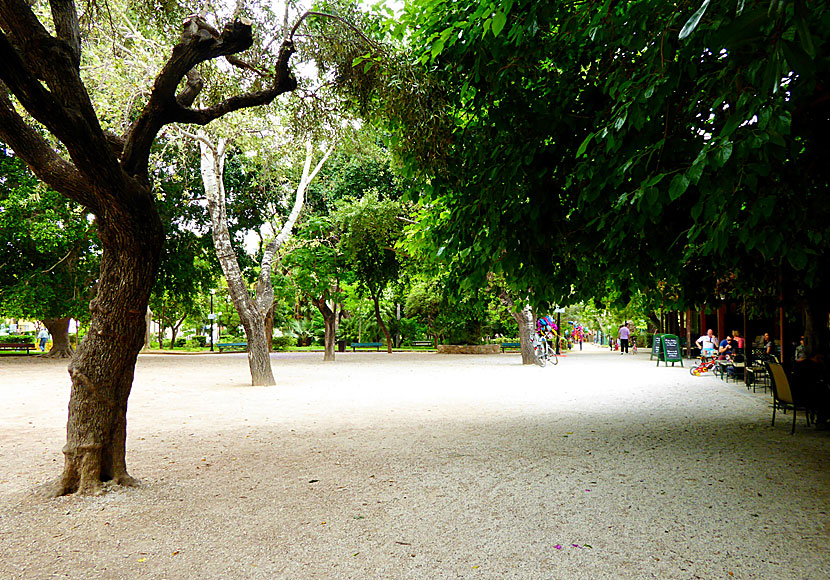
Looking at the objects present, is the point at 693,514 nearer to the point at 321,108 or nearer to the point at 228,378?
the point at 321,108

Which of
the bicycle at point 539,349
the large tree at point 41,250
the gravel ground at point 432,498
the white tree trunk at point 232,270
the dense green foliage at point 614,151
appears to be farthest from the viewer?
the large tree at point 41,250

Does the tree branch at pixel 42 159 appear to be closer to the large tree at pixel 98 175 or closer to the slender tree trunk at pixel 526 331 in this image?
the large tree at pixel 98 175

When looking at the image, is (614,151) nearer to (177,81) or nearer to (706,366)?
(177,81)

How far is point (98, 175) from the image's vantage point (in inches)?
183

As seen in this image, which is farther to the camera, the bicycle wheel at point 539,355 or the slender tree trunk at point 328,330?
the slender tree trunk at point 328,330

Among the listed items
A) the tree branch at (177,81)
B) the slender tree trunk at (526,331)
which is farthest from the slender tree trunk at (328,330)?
the tree branch at (177,81)

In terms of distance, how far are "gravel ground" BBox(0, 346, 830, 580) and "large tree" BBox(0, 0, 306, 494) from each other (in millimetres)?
580

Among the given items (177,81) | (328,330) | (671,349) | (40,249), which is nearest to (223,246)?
(177,81)

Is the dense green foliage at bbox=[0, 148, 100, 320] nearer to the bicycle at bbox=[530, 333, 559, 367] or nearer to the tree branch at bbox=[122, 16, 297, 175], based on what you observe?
the bicycle at bbox=[530, 333, 559, 367]

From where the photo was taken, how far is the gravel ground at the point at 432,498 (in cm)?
361

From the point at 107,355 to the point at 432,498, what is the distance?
311 centimetres

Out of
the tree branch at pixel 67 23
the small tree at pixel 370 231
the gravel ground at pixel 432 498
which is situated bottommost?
the gravel ground at pixel 432 498

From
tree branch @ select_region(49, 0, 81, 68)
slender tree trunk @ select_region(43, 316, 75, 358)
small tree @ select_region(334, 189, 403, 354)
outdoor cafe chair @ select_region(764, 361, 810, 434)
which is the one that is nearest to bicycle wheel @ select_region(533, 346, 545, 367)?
small tree @ select_region(334, 189, 403, 354)

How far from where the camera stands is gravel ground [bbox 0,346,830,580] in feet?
11.8
